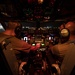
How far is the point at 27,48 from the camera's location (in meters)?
3.13

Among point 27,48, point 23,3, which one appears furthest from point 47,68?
point 23,3

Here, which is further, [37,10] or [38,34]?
[38,34]

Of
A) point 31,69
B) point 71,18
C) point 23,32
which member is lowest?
point 31,69

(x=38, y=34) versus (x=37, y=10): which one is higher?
(x=37, y=10)

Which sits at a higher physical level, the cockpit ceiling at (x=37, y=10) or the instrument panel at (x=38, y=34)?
the cockpit ceiling at (x=37, y=10)

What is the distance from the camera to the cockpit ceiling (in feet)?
13.2

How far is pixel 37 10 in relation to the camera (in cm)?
415

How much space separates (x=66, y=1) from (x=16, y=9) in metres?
1.05

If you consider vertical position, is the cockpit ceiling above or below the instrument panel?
above

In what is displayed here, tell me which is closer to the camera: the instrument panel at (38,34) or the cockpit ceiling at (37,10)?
the cockpit ceiling at (37,10)

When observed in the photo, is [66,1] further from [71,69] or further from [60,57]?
[71,69]

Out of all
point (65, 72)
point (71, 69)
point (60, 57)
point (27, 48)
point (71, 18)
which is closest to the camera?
point (71, 69)

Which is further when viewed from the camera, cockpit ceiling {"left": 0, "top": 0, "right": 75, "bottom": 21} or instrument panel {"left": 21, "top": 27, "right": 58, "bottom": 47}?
instrument panel {"left": 21, "top": 27, "right": 58, "bottom": 47}

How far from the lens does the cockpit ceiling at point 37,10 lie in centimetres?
402
